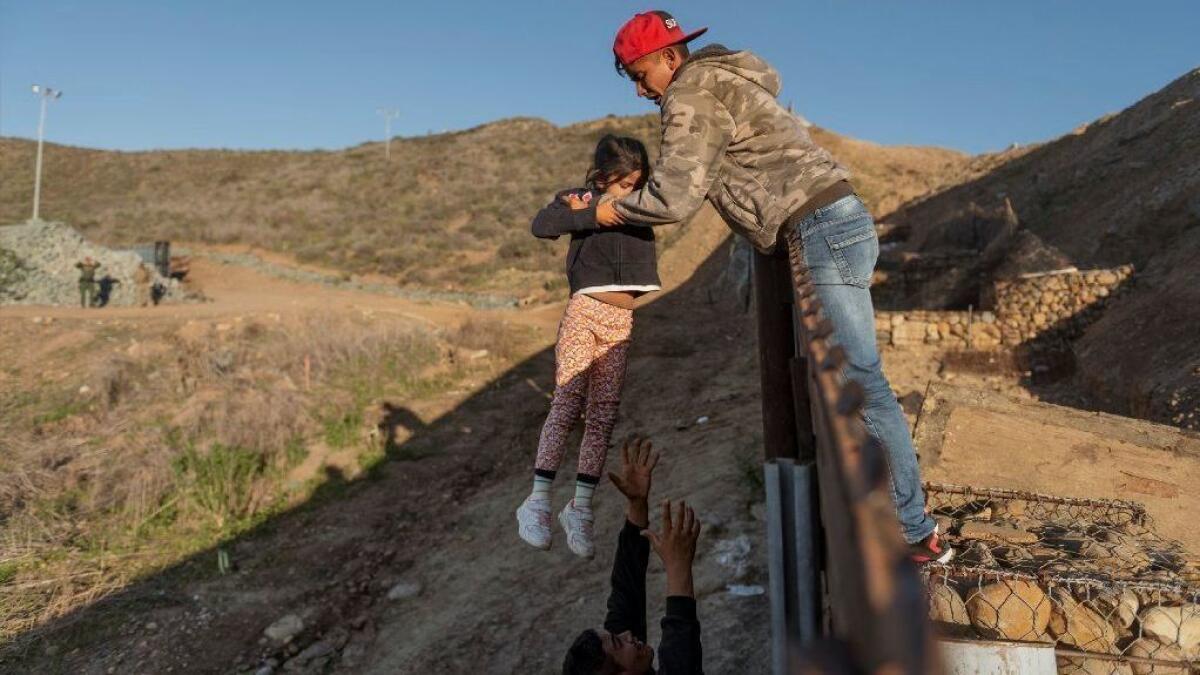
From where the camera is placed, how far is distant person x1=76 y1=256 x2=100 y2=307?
16.7 metres

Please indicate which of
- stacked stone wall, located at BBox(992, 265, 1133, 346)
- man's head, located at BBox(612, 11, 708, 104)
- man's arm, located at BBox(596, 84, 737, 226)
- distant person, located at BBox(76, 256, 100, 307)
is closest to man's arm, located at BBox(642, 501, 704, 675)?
man's arm, located at BBox(596, 84, 737, 226)

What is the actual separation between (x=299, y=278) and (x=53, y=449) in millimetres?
16056

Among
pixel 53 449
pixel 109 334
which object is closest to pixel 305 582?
pixel 53 449

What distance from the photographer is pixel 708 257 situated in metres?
18.4

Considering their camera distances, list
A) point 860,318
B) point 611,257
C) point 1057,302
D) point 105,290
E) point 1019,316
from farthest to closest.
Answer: point 105,290, point 1019,316, point 1057,302, point 611,257, point 860,318

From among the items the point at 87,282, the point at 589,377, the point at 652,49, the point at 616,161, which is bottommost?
the point at 87,282

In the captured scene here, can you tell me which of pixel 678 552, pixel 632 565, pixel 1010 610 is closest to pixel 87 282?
pixel 632 565

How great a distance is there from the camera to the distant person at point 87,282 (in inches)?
658

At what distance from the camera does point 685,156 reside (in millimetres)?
2381

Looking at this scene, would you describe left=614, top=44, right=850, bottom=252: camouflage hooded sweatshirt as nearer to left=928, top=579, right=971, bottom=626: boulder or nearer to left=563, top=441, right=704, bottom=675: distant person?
left=563, top=441, right=704, bottom=675: distant person

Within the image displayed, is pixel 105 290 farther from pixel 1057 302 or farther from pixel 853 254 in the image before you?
pixel 853 254

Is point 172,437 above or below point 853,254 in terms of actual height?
below

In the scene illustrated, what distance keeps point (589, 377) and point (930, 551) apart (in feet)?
4.63

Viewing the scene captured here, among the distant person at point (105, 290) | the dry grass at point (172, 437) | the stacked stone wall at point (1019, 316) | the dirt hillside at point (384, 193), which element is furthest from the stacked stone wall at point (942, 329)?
the distant person at point (105, 290)
